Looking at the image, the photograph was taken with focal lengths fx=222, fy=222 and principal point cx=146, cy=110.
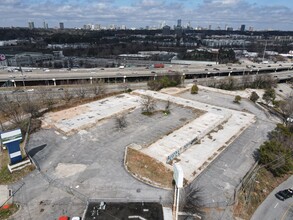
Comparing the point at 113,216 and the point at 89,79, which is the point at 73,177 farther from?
the point at 89,79

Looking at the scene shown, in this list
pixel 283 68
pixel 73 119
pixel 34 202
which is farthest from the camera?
pixel 283 68

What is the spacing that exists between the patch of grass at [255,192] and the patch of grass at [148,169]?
7859mm

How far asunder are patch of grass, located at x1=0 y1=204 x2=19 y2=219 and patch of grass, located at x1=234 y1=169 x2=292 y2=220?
22.0 metres

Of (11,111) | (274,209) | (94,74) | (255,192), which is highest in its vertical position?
(94,74)

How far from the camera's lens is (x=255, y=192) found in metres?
26.3

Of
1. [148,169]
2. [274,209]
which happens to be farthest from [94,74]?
[274,209]

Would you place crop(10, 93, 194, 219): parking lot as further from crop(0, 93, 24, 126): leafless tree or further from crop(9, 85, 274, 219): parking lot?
crop(0, 93, 24, 126): leafless tree

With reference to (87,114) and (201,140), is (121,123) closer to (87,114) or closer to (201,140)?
(87,114)

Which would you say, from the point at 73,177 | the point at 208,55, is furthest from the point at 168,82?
the point at 208,55

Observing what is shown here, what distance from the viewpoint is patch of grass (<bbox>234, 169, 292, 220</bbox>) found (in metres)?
23.4

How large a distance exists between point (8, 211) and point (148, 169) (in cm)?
1546

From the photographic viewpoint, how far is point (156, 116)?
4519 cm

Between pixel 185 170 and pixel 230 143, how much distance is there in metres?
11.3

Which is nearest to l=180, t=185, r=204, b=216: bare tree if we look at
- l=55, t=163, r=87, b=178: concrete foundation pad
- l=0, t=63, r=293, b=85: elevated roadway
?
Result: l=55, t=163, r=87, b=178: concrete foundation pad
